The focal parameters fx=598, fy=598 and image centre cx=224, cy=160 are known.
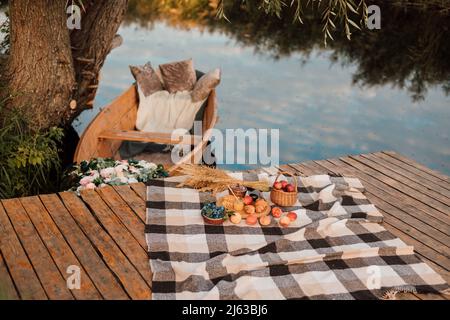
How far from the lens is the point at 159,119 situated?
6855 mm

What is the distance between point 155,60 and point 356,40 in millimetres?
4107

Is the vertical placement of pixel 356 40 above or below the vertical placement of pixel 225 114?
above

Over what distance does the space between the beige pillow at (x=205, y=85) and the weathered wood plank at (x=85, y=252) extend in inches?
122

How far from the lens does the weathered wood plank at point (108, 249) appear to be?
306cm

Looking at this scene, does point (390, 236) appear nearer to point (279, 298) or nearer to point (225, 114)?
point (279, 298)

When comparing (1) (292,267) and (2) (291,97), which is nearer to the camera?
(1) (292,267)

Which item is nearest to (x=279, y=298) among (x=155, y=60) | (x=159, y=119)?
(x=159, y=119)

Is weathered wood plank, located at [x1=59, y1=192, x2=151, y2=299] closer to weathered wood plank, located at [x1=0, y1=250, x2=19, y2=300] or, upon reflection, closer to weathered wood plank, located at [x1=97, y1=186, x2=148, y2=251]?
weathered wood plank, located at [x1=97, y1=186, x2=148, y2=251]

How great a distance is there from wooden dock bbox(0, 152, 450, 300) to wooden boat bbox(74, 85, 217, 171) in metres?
1.41

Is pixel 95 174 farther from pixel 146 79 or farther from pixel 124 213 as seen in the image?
pixel 146 79

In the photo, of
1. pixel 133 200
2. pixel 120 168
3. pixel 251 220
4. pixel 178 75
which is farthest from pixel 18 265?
pixel 178 75

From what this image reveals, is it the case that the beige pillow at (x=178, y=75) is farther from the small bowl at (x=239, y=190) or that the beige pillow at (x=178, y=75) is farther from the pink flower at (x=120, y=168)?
the small bowl at (x=239, y=190)

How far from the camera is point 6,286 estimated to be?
301 cm

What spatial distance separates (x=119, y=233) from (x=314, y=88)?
6.76 metres
